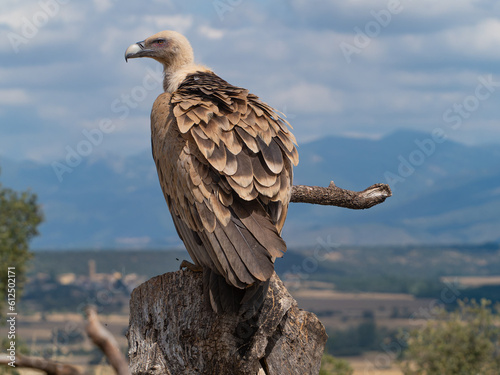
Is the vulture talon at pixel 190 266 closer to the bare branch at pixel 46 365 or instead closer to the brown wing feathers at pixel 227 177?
the brown wing feathers at pixel 227 177

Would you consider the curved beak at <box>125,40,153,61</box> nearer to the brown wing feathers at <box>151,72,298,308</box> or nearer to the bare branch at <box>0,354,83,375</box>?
the brown wing feathers at <box>151,72,298,308</box>

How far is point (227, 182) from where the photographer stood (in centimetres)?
550

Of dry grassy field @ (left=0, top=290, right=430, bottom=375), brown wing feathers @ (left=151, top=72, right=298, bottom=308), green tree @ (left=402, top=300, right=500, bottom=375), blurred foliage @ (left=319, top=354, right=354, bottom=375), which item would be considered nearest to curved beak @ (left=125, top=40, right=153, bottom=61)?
brown wing feathers @ (left=151, top=72, right=298, bottom=308)

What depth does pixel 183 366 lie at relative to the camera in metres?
5.36

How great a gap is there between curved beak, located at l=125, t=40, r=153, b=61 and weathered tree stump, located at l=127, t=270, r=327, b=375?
A: 13.5ft

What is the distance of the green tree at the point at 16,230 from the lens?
69.8 ft

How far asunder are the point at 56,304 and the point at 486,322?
79.7m

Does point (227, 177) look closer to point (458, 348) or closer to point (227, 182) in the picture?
point (227, 182)

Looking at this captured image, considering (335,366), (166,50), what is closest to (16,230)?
(335,366)

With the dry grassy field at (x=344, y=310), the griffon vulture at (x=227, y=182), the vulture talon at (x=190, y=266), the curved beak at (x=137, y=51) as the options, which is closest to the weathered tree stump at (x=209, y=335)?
the vulture talon at (x=190, y=266)

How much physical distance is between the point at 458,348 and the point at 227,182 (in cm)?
2221

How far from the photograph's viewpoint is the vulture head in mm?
8797

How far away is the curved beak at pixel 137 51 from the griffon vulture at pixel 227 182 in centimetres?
236

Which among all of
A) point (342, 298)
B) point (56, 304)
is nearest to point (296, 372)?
point (56, 304)
